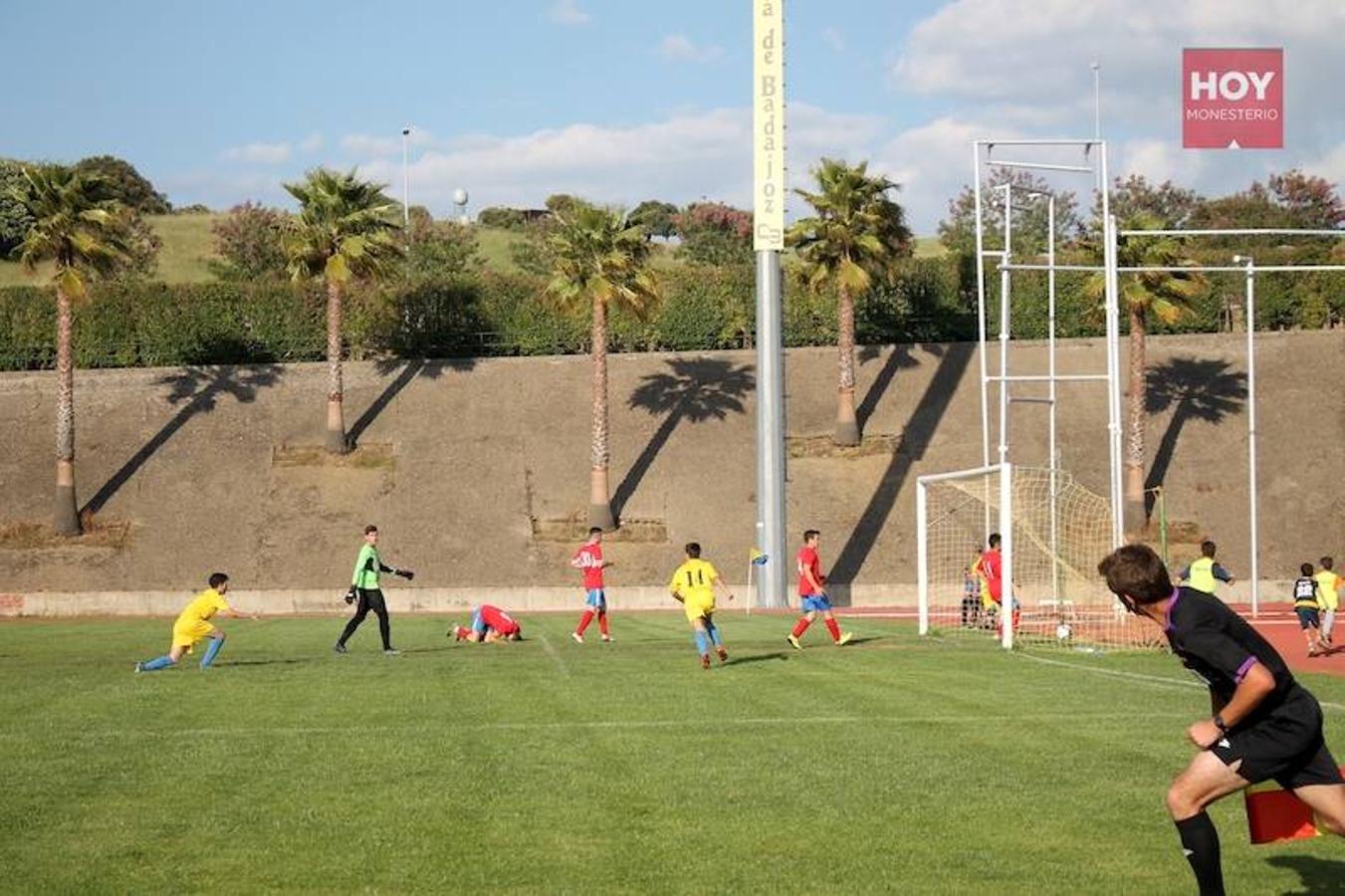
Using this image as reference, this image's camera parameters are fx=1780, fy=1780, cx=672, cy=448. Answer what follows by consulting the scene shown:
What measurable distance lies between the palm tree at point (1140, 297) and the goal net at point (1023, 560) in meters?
5.23

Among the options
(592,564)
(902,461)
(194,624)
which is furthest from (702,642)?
(902,461)

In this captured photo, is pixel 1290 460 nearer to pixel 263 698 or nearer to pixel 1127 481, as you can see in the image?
pixel 1127 481

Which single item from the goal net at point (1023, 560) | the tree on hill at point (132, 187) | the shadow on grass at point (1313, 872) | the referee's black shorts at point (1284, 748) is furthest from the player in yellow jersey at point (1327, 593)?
the tree on hill at point (132, 187)

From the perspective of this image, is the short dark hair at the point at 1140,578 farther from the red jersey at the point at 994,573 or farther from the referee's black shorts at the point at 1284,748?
the red jersey at the point at 994,573

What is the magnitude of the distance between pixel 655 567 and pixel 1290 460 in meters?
20.5

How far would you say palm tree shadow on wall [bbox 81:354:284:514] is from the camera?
197 feet

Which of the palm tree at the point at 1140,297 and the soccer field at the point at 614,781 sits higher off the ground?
the palm tree at the point at 1140,297

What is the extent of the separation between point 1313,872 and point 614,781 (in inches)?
216

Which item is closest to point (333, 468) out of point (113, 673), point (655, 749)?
point (113, 673)

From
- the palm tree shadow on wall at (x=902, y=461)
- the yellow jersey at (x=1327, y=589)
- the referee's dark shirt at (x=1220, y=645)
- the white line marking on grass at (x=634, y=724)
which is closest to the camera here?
the referee's dark shirt at (x=1220, y=645)

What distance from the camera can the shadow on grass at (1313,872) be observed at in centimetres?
998

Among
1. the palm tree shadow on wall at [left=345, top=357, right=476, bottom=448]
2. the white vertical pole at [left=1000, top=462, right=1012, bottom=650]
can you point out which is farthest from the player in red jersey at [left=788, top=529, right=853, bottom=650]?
the palm tree shadow on wall at [left=345, top=357, right=476, bottom=448]

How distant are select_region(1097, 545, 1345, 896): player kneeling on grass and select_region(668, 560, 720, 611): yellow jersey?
16.1 meters

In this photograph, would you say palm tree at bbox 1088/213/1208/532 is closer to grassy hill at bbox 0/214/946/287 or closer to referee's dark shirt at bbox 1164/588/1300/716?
referee's dark shirt at bbox 1164/588/1300/716
